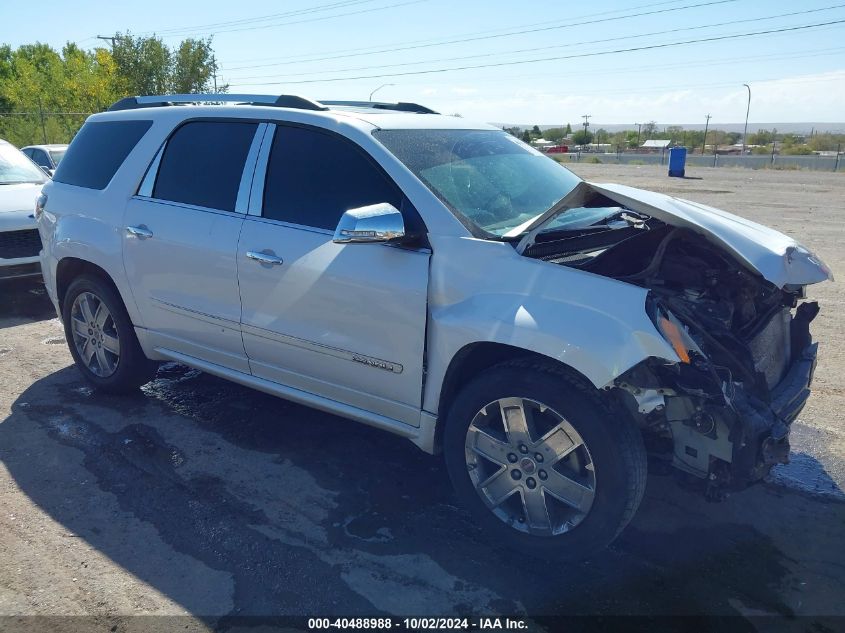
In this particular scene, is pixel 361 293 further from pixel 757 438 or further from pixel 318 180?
pixel 757 438

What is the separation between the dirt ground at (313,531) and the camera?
9.50 feet

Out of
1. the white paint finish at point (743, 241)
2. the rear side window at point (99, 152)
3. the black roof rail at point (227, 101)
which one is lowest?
the white paint finish at point (743, 241)

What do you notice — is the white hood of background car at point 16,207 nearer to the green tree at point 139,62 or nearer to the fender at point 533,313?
the fender at point 533,313

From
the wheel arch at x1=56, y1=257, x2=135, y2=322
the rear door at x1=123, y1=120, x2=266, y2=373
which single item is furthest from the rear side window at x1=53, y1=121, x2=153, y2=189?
the wheel arch at x1=56, y1=257, x2=135, y2=322

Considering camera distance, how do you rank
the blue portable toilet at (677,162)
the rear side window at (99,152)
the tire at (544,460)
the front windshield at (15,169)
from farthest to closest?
the blue portable toilet at (677,162)
the front windshield at (15,169)
the rear side window at (99,152)
the tire at (544,460)

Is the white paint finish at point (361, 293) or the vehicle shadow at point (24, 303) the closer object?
the white paint finish at point (361, 293)

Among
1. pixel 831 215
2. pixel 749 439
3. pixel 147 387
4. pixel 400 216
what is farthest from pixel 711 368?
pixel 831 215

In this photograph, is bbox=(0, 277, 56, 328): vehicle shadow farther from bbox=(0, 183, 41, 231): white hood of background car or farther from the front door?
the front door

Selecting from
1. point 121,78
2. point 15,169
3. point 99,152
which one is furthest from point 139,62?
point 99,152

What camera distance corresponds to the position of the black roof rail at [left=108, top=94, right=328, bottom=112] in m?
4.03

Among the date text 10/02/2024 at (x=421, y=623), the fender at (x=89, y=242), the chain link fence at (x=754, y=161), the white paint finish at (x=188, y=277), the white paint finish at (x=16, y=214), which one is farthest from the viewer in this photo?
the chain link fence at (x=754, y=161)

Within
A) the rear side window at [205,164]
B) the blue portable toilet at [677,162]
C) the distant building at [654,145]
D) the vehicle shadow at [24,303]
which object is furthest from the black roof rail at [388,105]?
the distant building at [654,145]

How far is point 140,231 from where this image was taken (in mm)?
4379

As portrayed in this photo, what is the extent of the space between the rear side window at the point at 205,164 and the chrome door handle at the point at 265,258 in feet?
1.26
